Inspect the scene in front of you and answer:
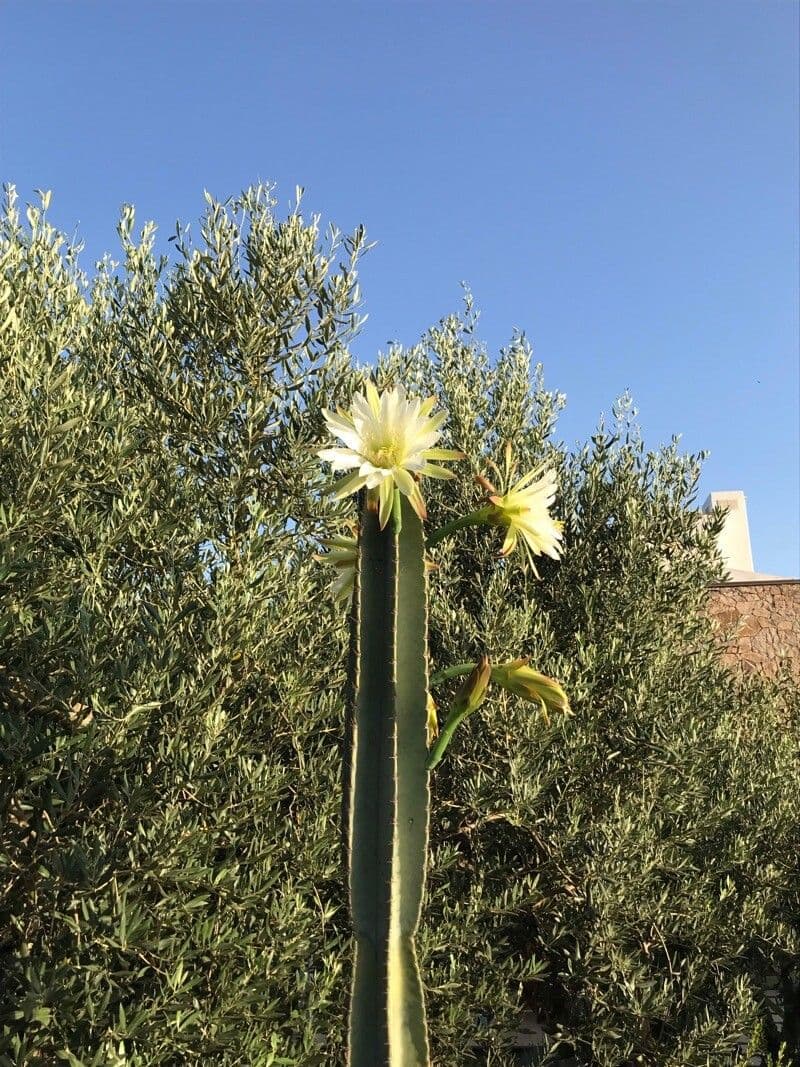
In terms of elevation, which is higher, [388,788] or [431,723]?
[431,723]

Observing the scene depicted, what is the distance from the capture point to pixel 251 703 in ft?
17.2

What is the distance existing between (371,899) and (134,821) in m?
2.52

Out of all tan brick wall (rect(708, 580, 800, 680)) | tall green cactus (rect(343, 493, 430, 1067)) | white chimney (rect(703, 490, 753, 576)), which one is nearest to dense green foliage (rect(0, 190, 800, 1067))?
tall green cactus (rect(343, 493, 430, 1067))

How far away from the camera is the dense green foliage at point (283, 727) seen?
441 cm

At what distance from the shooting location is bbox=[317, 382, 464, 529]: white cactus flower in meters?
2.48

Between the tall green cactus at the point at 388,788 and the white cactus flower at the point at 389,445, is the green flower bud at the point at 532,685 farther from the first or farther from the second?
the white cactus flower at the point at 389,445

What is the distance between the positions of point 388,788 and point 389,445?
0.95 metres

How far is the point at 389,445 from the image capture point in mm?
2512

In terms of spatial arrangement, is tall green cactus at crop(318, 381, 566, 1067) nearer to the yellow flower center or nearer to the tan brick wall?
the yellow flower center

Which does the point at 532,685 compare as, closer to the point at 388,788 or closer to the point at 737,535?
the point at 388,788

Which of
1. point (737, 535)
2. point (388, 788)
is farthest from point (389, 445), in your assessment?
point (737, 535)

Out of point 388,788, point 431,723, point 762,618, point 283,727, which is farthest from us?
point 762,618

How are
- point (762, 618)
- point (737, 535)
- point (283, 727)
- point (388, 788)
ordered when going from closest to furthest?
point (388, 788), point (283, 727), point (762, 618), point (737, 535)

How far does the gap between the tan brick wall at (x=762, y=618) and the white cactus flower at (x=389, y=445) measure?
10969mm
